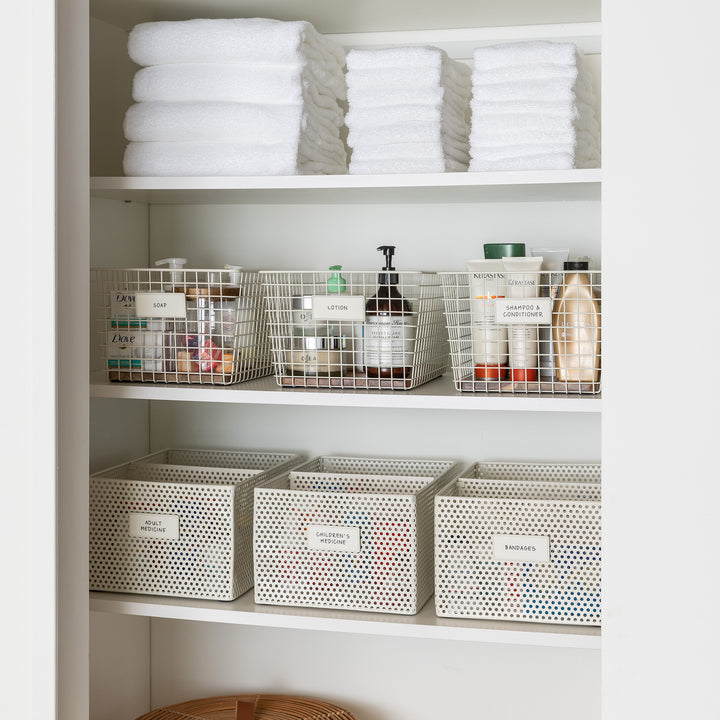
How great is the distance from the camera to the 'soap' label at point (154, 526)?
1.47 metres

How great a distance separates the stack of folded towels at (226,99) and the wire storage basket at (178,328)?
18 cm

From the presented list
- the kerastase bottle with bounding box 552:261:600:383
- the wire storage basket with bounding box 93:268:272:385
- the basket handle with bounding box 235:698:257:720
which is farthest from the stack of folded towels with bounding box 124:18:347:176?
the basket handle with bounding box 235:698:257:720

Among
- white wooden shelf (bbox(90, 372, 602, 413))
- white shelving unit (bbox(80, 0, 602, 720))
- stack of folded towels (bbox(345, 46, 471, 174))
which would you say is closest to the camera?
white wooden shelf (bbox(90, 372, 602, 413))

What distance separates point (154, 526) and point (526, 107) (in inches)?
33.9

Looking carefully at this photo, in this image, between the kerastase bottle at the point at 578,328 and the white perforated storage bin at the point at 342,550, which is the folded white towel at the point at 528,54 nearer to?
the kerastase bottle at the point at 578,328

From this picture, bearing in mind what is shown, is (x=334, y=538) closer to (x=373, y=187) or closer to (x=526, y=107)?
(x=373, y=187)

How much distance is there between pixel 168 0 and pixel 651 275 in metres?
0.94

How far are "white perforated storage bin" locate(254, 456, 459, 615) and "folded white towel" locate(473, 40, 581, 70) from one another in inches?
25.9

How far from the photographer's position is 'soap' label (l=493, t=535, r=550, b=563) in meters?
1.34

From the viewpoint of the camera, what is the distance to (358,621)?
1366mm

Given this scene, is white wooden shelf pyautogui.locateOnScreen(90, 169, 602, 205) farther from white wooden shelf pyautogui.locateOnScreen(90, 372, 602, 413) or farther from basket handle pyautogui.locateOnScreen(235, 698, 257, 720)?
basket handle pyautogui.locateOnScreen(235, 698, 257, 720)

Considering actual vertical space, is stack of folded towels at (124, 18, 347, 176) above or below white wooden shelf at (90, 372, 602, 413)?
above

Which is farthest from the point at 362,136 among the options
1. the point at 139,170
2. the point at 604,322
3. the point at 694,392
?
the point at 694,392

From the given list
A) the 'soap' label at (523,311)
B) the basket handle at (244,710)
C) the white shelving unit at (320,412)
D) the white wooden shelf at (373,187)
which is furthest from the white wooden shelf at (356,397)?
the basket handle at (244,710)
